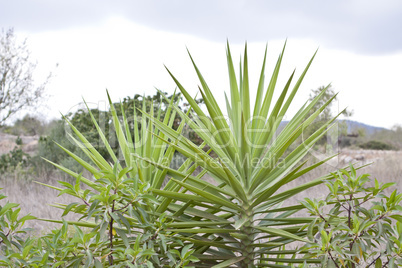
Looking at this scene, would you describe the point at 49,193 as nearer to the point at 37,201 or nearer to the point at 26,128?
the point at 37,201

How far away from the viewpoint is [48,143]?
8547mm

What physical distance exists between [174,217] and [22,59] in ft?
37.0

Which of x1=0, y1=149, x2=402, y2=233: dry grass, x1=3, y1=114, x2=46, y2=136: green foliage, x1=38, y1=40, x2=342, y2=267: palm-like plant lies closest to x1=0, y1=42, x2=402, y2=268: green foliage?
x1=38, y1=40, x2=342, y2=267: palm-like plant

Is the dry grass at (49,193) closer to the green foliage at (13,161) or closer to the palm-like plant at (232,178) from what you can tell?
the green foliage at (13,161)

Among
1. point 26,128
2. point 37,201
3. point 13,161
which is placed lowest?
point 37,201

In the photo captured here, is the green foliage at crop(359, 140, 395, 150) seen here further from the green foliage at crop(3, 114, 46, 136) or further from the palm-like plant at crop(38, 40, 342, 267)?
the palm-like plant at crop(38, 40, 342, 267)

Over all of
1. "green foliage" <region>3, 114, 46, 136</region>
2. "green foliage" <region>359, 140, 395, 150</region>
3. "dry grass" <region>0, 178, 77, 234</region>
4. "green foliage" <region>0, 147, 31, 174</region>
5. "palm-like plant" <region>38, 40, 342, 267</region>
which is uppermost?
"green foliage" <region>3, 114, 46, 136</region>

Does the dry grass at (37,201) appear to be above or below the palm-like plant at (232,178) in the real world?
below

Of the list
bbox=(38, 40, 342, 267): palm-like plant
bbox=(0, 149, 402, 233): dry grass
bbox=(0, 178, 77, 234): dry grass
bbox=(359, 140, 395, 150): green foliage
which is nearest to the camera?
bbox=(38, 40, 342, 267): palm-like plant

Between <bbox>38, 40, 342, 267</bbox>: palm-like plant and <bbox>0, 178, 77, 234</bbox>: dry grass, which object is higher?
<bbox>38, 40, 342, 267</bbox>: palm-like plant

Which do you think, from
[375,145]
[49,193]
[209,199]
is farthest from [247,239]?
[375,145]

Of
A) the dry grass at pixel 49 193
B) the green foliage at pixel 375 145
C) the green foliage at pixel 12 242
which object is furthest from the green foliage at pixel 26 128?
the green foliage at pixel 12 242

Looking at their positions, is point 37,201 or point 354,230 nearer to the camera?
point 354,230

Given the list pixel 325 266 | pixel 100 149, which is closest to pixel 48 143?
pixel 100 149
